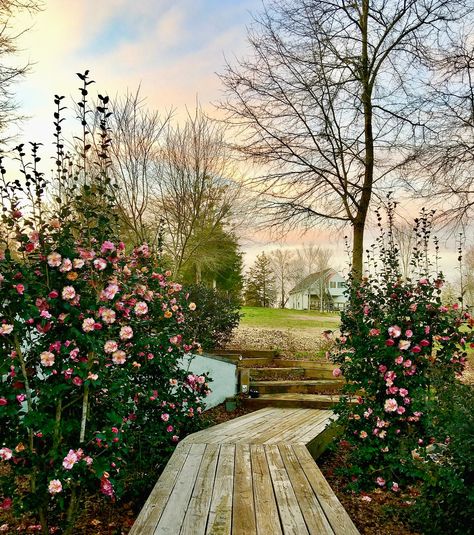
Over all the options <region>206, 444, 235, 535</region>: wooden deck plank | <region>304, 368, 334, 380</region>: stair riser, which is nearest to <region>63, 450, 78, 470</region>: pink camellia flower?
<region>206, 444, 235, 535</region>: wooden deck plank

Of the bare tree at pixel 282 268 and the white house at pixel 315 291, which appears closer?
A: the white house at pixel 315 291

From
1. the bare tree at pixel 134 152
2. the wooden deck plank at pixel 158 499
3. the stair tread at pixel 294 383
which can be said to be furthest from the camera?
the bare tree at pixel 134 152

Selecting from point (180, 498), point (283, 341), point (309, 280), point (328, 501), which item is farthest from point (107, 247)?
point (309, 280)

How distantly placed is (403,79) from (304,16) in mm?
2203

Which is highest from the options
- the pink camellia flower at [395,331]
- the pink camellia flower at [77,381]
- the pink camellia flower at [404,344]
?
the pink camellia flower at [395,331]

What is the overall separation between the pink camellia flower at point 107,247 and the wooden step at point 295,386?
16.1 ft

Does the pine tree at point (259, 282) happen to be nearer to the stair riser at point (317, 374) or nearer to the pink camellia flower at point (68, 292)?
the stair riser at point (317, 374)

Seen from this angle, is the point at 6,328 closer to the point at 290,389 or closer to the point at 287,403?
the point at 287,403

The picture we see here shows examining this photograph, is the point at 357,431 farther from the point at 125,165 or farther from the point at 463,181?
the point at 125,165

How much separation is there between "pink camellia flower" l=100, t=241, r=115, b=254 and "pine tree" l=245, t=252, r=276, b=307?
3057 centimetres

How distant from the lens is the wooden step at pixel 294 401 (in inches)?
252

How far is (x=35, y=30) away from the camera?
874 cm

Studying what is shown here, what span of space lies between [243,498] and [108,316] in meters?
1.27

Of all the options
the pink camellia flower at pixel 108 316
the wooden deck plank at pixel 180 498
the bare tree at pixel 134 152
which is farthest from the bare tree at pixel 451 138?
the pink camellia flower at pixel 108 316
